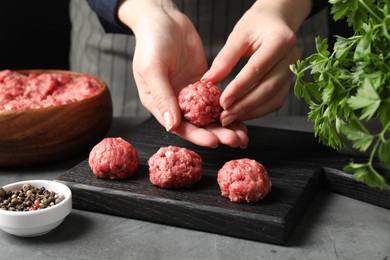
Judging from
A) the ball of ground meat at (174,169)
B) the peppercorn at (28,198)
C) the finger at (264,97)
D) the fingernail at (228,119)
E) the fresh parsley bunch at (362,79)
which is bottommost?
the peppercorn at (28,198)

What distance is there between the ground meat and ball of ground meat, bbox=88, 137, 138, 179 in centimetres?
29

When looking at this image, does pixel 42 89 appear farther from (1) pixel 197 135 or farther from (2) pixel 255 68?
(2) pixel 255 68

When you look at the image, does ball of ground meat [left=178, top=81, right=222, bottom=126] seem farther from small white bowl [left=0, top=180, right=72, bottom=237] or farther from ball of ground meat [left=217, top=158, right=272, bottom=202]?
small white bowl [left=0, top=180, right=72, bottom=237]

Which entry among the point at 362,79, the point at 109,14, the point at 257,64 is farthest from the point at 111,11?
the point at 362,79

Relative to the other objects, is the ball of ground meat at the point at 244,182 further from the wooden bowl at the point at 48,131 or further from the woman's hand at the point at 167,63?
the wooden bowl at the point at 48,131

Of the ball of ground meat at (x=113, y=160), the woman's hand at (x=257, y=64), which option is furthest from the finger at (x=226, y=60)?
the ball of ground meat at (x=113, y=160)

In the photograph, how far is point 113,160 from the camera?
1628 mm

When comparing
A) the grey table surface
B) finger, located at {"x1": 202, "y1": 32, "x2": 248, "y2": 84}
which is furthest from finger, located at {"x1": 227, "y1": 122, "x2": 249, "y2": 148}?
the grey table surface

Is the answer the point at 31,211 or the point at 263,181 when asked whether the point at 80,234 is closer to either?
the point at 31,211

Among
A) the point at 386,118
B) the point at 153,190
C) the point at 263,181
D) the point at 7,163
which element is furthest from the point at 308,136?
the point at 7,163

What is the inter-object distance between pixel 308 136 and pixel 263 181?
55 cm

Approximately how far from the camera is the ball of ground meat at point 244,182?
4.91ft

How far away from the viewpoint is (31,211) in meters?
1.40

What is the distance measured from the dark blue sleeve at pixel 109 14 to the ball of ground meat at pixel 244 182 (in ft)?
3.02
